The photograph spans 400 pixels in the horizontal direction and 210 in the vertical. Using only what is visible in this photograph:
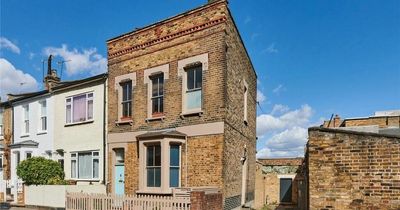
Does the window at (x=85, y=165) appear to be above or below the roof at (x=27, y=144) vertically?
below

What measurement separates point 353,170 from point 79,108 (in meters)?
17.0

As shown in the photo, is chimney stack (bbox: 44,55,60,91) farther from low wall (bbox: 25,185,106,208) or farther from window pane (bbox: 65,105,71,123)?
low wall (bbox: 25,185,106,208)

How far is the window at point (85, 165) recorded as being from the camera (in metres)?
19.9

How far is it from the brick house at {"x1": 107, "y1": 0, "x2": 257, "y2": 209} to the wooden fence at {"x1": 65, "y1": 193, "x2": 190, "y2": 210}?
202cm

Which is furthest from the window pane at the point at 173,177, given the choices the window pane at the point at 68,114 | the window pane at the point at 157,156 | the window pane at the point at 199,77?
the window pane at the point at 68,114

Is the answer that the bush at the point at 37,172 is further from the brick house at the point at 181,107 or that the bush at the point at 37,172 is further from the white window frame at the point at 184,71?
the white window frame at the point at 184,71

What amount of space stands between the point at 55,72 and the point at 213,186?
1874 centimetres

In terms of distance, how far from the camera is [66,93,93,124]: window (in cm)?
2067

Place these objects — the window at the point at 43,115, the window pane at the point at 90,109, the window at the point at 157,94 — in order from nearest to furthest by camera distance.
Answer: the window at the point at 157,94, the window pane at the point at 90,109, the window at the point at 43,115

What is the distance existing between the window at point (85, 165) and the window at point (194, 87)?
7.38 m

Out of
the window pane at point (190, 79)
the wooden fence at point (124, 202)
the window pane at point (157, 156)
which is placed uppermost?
the window pane at point (190, 79)

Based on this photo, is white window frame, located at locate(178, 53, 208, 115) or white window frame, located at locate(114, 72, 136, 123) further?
white window frame, located at locate(114, 72, 136, 123)

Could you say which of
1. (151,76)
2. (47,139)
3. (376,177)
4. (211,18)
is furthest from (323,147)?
(47,139)

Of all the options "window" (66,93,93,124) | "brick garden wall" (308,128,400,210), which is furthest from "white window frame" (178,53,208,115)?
"window" (66,93,93,124)
